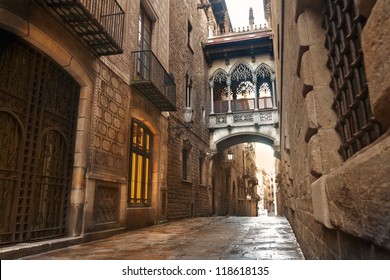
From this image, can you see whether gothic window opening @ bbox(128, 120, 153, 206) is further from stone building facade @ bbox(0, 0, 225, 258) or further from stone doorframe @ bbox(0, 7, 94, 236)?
stone doorframe @ bbox(0, 7, 94, 236)

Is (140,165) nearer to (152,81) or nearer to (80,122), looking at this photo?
(152,81)

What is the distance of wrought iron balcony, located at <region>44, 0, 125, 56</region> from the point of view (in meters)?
4.94

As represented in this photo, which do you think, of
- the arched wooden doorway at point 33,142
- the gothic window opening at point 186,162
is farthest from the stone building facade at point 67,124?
the gothic window opening at point 186,162

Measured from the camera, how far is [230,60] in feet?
59.8

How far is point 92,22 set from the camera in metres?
5.32

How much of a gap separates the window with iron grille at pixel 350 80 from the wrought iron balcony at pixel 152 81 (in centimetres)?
645

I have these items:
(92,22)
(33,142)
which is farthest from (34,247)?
(92,22)

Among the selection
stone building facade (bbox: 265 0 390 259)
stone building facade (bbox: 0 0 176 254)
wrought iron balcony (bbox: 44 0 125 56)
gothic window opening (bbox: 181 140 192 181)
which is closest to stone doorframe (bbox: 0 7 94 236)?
stone building facade (bbox: 0 0 176 254)

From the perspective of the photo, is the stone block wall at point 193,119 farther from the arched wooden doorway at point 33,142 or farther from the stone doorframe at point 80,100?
the arched wooden doorway at point 33,142

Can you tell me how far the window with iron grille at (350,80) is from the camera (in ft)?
4.54

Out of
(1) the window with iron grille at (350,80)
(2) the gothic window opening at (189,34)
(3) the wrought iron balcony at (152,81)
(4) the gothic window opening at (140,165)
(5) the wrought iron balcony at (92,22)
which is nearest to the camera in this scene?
(1) the window with iron grille at (350,80)

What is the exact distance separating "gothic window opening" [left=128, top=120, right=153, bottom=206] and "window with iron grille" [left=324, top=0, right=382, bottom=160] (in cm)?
692

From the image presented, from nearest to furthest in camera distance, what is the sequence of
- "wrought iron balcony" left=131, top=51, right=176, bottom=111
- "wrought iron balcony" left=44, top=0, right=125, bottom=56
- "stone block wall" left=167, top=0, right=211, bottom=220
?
"wrought iron balcony" left=44, top=0, right=125, bottom=56 < "wrought iron balcony" left=131, top=51, right=176, bottom=111 < "stone block wall" left=167, top=0, right=211, bottom=220

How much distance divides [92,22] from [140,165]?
462 centimetres
